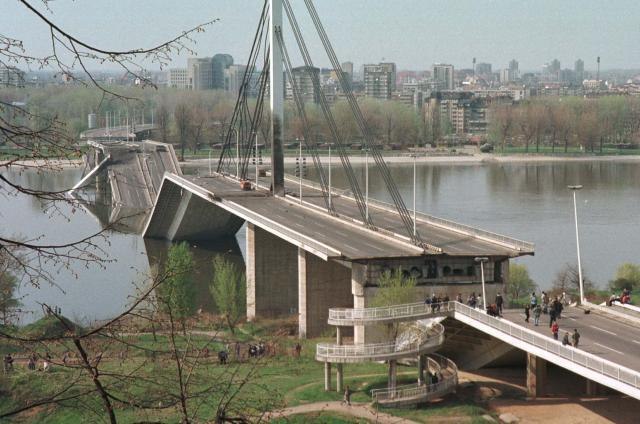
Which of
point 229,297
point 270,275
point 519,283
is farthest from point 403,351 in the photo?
point 270,275

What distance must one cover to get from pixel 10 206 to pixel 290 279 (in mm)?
33154

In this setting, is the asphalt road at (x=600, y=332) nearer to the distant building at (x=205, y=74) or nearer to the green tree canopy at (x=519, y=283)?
the green tree canopy at (x=519, y=283)

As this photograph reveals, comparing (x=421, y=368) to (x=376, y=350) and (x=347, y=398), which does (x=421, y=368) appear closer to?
(x=376, y=350)

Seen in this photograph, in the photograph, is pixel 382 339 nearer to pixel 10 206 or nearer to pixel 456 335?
pixel 456 335

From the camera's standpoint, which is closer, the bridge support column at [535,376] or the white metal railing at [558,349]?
the white metal railing at [558,349]

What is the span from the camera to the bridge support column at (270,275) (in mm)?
34656

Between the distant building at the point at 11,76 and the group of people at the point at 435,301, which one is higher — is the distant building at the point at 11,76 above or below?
above

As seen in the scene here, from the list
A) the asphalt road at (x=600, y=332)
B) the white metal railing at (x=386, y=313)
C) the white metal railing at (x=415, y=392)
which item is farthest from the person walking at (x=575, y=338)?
the white metal railing at (x=386, y=313)

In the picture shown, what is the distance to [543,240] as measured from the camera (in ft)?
146

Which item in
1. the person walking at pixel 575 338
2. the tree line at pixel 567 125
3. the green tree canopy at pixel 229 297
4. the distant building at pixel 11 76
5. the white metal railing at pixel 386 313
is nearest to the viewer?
the distant building at pixel 11 76

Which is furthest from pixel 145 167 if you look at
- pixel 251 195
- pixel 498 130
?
pixel 498 130

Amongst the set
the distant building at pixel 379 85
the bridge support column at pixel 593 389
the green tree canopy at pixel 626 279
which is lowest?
the green tree canopy at pixel 626 279

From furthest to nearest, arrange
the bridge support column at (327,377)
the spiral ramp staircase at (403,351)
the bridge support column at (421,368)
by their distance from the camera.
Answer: the bridge support column at (327,377) < the bridge support column at (421,368) < the spiral ramp staircase at (403,351)

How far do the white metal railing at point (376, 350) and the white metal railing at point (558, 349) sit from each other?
3.40 ft
